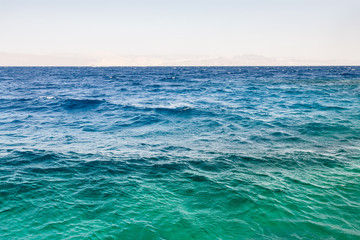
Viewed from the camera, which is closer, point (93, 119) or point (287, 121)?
point (287, 121)

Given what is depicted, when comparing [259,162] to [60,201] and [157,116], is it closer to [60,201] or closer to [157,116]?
[60,201]

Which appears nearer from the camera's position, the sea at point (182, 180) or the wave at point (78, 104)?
the sea at point (182, 180)

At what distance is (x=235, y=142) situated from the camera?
48.2ft

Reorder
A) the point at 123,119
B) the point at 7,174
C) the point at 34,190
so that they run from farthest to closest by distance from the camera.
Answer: the point at 123,119, the point at 7,174, the point at 34,190

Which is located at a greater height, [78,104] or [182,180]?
[78,104]

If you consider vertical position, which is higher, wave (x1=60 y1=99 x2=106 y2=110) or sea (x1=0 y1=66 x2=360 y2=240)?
wave (x1=60 y1=99 x2=106 y2=110)

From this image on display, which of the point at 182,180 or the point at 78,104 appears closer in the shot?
the point at 182,180

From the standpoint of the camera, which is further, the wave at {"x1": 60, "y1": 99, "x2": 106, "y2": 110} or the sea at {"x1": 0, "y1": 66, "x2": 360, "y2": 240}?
the wave at {"x1": 60, "y1": 99, "x2": 106, "y2": 110}

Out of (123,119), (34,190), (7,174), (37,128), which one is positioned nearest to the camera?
(34,190)

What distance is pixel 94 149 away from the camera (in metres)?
13.6

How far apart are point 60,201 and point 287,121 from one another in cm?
1748

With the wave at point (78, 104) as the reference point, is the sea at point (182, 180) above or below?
below

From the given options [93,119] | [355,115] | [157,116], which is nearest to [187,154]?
[157,116]

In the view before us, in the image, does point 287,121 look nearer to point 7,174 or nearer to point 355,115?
point 355,115
